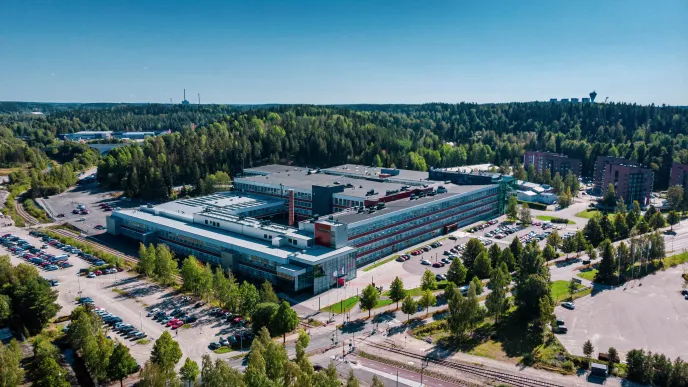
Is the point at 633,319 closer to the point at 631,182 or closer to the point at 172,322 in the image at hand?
the point at 172,322

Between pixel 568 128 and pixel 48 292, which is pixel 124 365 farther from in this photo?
pixel 568 128

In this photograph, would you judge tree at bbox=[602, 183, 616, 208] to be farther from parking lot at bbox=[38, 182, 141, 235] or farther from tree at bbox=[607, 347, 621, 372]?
parking lot at bbox=[38, 182, 141, 235]

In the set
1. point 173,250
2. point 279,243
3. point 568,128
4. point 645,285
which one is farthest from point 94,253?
point 568,128

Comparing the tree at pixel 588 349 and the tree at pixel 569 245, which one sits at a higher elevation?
the tree at pixel 569 245

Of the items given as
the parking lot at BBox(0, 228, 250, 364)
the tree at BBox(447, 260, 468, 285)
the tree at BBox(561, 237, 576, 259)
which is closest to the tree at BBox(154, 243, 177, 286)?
the parking lot at BBox(0, 228, 250, 364)

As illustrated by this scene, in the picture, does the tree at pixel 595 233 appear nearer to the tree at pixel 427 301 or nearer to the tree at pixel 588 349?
the tree at pixel 588 349

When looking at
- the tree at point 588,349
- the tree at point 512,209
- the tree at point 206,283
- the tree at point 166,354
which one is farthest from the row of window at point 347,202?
the tree at point 166,354
